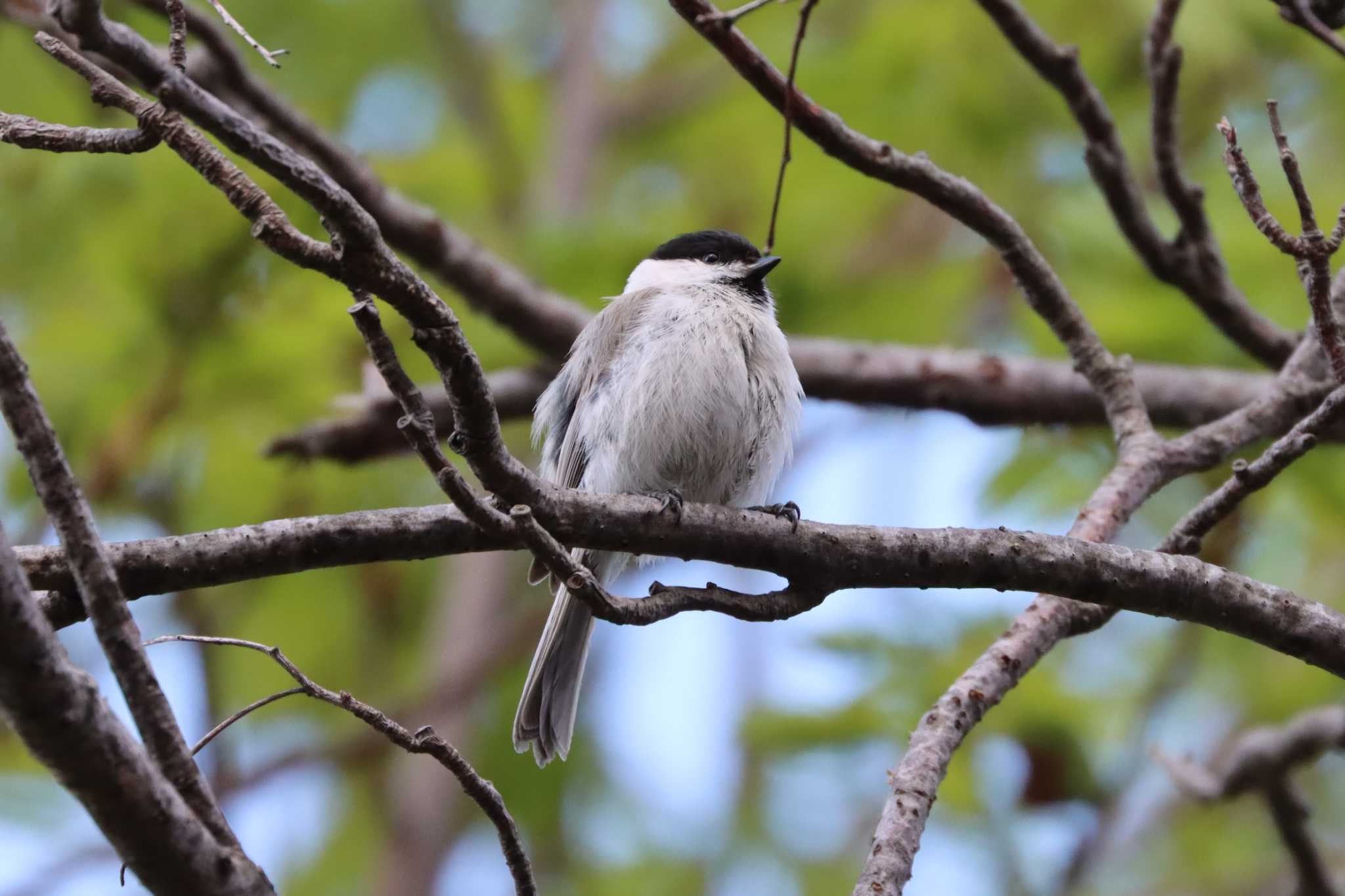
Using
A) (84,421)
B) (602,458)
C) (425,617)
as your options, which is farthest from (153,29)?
(425,617)

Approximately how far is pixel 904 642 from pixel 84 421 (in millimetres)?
2961

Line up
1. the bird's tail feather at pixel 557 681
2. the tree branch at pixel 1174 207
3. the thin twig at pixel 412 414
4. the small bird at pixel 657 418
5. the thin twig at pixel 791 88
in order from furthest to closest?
the tree branch at pixel 1174 207
the small bird at pixel 657 418
the bird's tail feather at pixel 557 681
the thin twig at pixel 791 88
the thin twig at pixel 412 414

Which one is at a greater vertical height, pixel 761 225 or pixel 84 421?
pixel 761 225

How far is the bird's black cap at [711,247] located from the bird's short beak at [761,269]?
0.15 metres

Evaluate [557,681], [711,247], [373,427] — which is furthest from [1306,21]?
[373,427]

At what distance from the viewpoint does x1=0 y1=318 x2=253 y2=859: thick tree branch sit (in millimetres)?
1456

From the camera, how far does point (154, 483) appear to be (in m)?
4.57

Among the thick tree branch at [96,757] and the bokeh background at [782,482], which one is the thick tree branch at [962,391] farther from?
the thick tree branch at [96,757]

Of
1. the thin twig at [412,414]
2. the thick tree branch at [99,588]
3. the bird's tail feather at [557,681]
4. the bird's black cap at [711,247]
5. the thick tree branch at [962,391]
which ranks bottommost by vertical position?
the thick tree branch at [99,588]

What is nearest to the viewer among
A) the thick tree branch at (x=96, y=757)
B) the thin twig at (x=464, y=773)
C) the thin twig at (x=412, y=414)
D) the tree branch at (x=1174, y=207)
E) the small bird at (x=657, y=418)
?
the thick tree branch at (x=96, y=757)

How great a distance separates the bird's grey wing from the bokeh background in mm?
813

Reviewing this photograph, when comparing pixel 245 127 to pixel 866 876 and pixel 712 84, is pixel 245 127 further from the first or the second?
pixel 712 84

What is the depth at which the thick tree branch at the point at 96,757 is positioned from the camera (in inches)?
54.6

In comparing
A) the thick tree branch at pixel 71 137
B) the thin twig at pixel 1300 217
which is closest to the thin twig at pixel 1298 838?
the thin twig at pixel 1300 217
